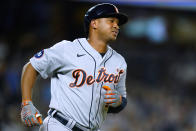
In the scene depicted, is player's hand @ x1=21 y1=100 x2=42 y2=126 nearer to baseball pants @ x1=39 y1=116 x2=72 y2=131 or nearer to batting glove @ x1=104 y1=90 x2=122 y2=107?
baseball pants @ x1=39 y1=116 x2=72 y2=131

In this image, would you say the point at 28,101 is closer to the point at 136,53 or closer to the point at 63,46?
the point at 63,46

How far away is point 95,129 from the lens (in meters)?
2.66

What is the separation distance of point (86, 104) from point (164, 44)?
287 inches

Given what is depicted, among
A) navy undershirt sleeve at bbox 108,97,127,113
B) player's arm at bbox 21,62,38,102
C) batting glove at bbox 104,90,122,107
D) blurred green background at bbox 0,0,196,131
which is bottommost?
blurred green background at bbox 0,0,196,131

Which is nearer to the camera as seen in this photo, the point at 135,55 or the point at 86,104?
the point at 86,104

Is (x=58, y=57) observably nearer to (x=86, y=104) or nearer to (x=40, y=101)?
(x=86, y=104)

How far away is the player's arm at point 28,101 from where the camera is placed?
2.38m

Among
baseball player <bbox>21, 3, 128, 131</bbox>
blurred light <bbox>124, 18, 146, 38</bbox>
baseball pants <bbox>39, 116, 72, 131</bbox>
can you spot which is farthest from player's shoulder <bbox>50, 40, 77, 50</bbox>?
blurred light <bbox>124, 18, 146, 38</bbox>

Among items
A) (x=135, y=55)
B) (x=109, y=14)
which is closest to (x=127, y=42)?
(x=135, y=55)

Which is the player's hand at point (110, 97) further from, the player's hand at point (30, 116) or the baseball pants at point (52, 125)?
the player's hand at point (30, 116)

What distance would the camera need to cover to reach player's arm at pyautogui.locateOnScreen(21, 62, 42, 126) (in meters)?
2.38

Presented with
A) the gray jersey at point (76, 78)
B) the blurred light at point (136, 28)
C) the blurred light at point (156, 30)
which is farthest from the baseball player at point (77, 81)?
the blurred light at point (156, 30)

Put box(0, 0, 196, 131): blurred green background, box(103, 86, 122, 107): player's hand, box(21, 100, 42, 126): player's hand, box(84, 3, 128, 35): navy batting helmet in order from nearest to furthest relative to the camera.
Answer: box(21, 100, 42, 126): player's hand
box(103, 86, 122, 107): player's hand
box(84, 3, 128, 35): navy batting helmet
box(0, 0, 196, 131): blurred green background

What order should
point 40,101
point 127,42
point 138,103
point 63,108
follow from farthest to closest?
point 127,42
point 138,103
point 40,101
point 63,108
